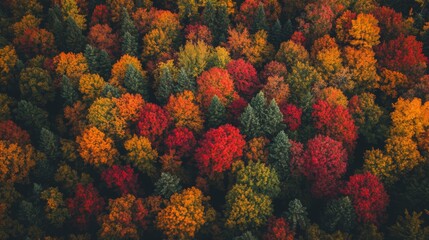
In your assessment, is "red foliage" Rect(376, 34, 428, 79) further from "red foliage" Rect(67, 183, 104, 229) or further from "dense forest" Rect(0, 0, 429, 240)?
"red foliage" Rect(67, 183, 104, 229)

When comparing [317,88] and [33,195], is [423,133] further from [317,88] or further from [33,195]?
→ [33,195]

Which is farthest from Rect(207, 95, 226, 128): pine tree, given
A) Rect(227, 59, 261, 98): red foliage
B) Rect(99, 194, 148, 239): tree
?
Rect(99, 194, 148, 239): tree

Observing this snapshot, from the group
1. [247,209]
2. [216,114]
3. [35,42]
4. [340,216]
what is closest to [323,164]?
[340,216]

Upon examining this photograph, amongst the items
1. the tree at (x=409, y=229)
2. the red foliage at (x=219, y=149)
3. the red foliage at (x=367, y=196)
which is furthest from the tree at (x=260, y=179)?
the tree at (x=409, y=229)

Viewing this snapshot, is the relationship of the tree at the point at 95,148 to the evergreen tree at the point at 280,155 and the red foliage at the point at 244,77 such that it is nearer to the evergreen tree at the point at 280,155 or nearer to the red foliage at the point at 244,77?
the red foliage at the point at 244,77

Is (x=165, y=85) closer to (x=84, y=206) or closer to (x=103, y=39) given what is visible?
(x=103, y=39)
